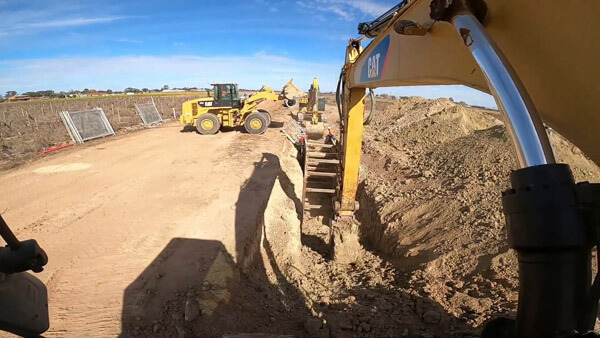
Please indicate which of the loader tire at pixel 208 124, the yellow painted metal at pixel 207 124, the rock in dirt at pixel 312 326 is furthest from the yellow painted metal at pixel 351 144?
the yellow painted metal at pixel 207 124

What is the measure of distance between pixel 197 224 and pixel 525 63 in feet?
20.4

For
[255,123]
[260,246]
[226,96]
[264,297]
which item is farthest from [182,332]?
[226,96]

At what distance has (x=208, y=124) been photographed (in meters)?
17.8

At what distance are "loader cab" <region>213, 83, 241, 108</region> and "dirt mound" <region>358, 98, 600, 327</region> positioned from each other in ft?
26.7

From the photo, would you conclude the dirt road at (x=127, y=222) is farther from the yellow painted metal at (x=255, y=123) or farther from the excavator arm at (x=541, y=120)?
the yellow painted metal at (x=255, y=123)

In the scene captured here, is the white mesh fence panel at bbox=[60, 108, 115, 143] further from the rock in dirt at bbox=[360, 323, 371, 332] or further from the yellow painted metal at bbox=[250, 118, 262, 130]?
the rock in dirt at bbox=[360, 323, 371, 332]

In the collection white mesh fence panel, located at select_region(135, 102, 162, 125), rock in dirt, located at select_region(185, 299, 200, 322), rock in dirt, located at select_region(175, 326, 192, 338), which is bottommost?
rock in dirt, located at select_region(175, 326, 192, 338)

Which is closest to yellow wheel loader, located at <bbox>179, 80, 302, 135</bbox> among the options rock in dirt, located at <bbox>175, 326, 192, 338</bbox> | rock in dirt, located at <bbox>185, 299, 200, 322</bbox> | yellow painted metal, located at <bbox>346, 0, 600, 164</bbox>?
rock in dirt, located at <bbox>185, 299, 200, 322</bbox>

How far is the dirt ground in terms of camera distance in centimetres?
424

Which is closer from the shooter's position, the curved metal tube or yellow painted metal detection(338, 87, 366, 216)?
the curved metal tube

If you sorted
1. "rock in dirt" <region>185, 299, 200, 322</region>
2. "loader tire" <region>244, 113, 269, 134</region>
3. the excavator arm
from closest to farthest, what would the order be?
the excavator arm
"rock in dirt" <region>185, 299, 200, 322</region>
"loader tire" <region>244, 113, 269, 134</region>

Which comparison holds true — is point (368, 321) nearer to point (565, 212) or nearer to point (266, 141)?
point (565, 212)

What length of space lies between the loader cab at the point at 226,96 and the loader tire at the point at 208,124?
78 centimetres

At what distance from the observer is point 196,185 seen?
9242 mm
